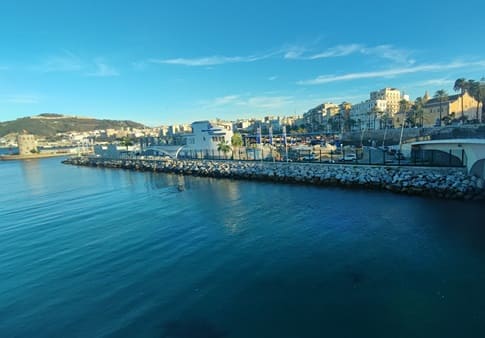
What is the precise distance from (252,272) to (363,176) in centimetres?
1974

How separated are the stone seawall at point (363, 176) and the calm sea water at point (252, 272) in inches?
86.7

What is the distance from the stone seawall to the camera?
837 inches

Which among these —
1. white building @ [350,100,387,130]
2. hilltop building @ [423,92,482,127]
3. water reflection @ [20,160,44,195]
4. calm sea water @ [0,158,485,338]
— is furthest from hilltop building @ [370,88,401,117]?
water reflection @ [20,160,44,195]

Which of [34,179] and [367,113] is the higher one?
[367,113]

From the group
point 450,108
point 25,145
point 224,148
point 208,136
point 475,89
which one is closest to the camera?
point 224,148

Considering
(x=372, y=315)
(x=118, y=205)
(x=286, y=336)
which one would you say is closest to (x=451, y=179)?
(x=372, y=315)

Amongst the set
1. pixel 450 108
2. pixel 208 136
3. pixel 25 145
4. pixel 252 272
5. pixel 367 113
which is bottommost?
pixel 252 272

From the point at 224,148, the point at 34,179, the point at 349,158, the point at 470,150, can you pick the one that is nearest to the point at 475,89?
the point at 349,158

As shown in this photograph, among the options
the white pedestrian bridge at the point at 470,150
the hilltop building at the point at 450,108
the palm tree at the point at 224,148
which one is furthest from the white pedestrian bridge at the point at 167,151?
the hilltop building at the point at 450,108

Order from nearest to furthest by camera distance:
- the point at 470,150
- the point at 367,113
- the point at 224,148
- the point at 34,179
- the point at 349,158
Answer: the point at 470,150, the point at 349,158, the point at 34,179, the point at 224,148, the point at 367,113

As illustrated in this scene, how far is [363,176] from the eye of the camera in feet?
87.3

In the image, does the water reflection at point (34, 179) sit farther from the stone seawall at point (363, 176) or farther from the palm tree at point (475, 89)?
the palm tree at point (475, 89)

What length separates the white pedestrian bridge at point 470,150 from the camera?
63.7 feet

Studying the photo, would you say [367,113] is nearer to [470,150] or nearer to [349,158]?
[349,158]
